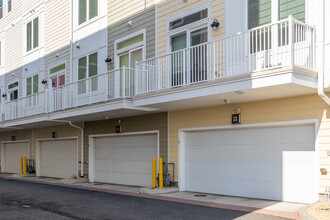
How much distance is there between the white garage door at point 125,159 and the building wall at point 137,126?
1.06ft

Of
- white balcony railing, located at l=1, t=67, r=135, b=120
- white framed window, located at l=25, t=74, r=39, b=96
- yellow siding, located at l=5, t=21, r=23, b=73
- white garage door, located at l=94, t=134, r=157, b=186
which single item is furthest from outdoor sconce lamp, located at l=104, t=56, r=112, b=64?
yellow siding, located at l=5, t=21, r=23, b=73

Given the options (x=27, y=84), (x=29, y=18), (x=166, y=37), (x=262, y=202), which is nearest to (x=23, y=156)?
(x=27, y=84)

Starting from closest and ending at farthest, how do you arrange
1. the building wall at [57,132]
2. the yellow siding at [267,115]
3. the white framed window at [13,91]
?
the yellow siding at [267,115]
the building wall at [57,132]
the white framed window at [13,91]

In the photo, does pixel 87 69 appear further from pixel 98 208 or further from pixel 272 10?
pixel 272 10

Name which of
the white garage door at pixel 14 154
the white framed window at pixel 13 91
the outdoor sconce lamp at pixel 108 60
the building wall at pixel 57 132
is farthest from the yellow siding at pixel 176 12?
the white garage door at pixel 14 154

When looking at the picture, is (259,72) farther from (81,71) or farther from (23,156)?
(23,156)

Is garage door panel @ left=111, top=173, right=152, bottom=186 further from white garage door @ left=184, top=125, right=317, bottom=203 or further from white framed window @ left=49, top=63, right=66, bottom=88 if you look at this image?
white framed window @ left=49, top=63, right=66, bottom=88

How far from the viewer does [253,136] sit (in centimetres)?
1076

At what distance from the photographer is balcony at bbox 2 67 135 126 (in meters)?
13.2

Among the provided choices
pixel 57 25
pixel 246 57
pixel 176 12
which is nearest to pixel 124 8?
pixel 176 12

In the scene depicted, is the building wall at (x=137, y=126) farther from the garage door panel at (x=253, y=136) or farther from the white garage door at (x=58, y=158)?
the white garage door at (x=58, y=158)

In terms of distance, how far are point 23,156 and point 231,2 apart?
16.6 meters

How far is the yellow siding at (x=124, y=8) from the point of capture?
1388cm

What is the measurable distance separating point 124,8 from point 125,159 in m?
5.66
